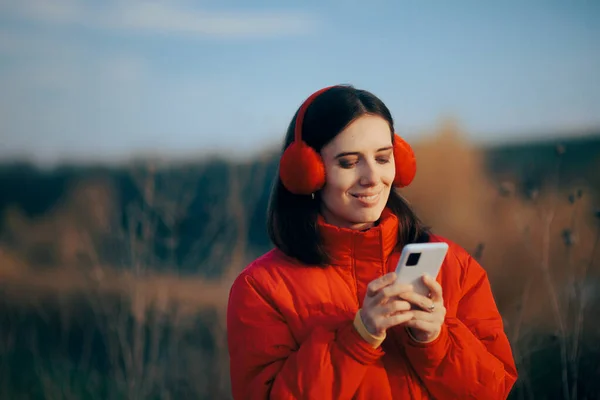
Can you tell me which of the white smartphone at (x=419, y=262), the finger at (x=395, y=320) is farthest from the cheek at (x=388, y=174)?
the finger at (x=395, y=320)

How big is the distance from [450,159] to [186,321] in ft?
6.80

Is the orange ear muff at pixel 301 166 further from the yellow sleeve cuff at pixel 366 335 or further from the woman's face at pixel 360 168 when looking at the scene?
the yellow sleeve cuff at pixel 366 335

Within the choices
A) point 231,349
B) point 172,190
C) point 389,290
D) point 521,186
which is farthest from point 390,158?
point 172,190

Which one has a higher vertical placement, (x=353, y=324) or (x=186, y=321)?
(x=353, y=324)

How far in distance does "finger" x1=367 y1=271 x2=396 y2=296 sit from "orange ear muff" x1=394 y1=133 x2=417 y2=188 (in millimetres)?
384

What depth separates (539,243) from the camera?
383 cm

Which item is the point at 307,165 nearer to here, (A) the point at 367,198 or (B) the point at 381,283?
(A) the point at 367,198

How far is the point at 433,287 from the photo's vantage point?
143cm

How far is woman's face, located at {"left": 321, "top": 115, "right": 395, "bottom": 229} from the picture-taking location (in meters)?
1.58

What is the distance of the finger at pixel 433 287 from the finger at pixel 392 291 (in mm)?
46

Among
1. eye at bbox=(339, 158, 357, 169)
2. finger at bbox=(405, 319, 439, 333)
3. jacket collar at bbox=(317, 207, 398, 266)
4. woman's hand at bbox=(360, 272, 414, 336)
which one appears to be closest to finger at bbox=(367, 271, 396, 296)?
woman's hand at bbox=(360, 272, 414, 336)

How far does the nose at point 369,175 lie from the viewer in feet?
5.17

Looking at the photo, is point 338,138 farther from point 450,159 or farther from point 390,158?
point 450,159

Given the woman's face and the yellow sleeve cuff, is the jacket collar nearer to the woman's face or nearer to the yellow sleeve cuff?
the woman's face
